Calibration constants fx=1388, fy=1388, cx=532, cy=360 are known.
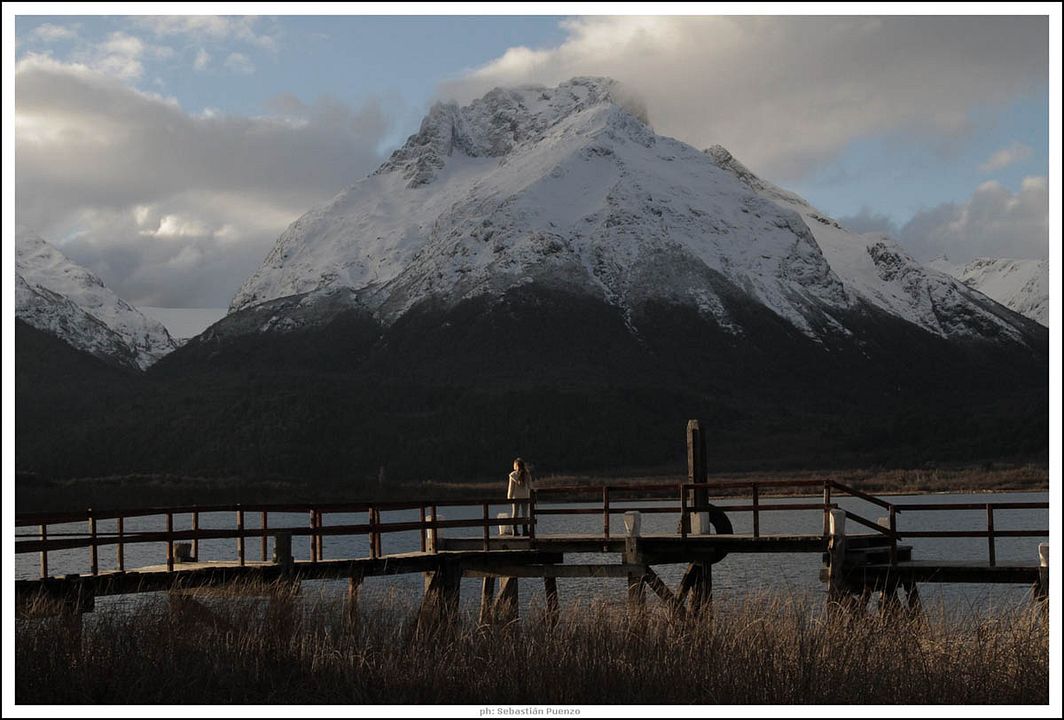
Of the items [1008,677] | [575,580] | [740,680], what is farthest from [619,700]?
[575,580]

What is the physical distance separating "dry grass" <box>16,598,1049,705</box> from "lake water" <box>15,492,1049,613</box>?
8.59ft

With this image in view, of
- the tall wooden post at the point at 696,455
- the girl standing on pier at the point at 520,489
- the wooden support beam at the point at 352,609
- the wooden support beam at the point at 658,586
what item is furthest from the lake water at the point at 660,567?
the tall wooden post at the point at 696,455

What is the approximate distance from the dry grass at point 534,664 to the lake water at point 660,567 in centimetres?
262

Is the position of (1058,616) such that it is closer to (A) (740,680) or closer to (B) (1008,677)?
(B) (1008,677)

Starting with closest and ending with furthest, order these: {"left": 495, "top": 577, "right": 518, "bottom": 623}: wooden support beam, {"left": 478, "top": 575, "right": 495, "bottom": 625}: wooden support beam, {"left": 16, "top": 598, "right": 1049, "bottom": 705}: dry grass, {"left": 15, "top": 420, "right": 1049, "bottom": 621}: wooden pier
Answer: {"left": 16, "top": 598, "right": 1049, "bottom": 705}: dry grass → {"left": 15, "top": 420, "right": 1049, "bottom": 621}: wooden pier → {"left": 478, "top": 575, "right": 495, "bottom": 625}: wooden support beam → {"left": 495, "top": 577, "right": 518, "bottom": 623}: wooden support beam

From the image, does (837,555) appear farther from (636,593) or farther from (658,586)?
(658,586)

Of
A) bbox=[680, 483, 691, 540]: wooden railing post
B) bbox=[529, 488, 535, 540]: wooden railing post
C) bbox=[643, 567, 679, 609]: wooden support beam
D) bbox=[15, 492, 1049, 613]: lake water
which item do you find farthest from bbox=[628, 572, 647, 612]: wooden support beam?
bbox=[529, 488, 535, 540]: wooden railing post

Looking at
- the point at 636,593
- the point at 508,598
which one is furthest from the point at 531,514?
the point at 636,593

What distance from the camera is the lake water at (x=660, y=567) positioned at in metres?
34.1

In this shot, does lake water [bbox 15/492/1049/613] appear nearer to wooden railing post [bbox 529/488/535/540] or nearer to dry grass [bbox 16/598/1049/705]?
wooden railing post [bbox 529/488/535/540]

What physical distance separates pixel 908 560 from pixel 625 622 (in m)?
8.78

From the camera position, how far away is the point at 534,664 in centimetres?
1989

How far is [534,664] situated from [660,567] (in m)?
32.2

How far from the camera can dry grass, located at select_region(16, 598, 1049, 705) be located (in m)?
19.2
